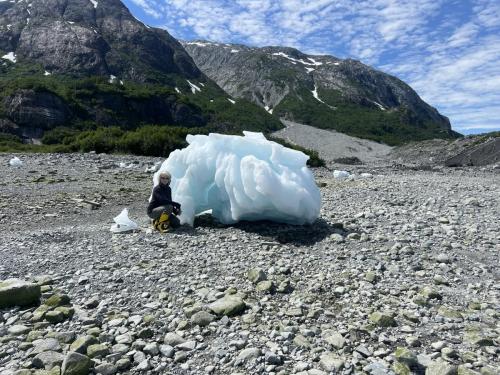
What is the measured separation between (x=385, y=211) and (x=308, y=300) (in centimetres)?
759

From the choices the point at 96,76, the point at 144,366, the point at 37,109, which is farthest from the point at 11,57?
the point at 144,366

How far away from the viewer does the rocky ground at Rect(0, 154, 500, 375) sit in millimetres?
5734

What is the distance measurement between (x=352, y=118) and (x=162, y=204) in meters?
152

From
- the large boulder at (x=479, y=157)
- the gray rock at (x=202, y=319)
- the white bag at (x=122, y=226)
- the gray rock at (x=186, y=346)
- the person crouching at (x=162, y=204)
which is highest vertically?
the large boulder at (x=479, y=157)

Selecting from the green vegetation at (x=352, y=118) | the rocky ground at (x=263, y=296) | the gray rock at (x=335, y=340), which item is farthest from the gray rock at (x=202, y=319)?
the green vegetation at (x=352, y=118)

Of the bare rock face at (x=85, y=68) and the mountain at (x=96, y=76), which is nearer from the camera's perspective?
the bare rock face at (x=85, y=68)

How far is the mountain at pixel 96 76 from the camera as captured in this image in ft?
205

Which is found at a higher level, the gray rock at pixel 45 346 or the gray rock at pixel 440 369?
the gray rock at pixel 440 369

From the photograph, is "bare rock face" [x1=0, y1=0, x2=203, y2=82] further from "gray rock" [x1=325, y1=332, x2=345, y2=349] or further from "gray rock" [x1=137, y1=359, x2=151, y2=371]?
"gray rock" [x1=325, y1=332, x2=345, y2=349]

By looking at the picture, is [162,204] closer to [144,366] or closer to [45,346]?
[45,346]

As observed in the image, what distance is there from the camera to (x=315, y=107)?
536ft

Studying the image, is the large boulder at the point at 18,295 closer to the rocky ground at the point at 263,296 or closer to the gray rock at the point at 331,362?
the rocky ground at the point at 263,296

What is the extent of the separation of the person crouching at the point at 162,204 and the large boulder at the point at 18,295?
4.86m

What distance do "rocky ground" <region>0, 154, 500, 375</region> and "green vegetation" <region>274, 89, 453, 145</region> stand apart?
12024 cm
